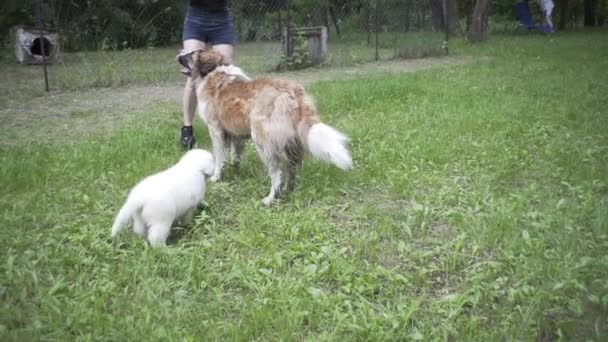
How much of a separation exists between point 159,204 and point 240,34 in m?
9.13

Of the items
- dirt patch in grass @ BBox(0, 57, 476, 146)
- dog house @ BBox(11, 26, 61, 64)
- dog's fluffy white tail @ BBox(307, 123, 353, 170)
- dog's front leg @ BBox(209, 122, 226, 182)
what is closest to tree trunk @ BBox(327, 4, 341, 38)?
dirt patch in grass @ BBox(0, 57, 476, 146)

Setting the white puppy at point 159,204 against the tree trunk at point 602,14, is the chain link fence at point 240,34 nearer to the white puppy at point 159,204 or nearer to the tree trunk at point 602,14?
the white puppy at point 159,204

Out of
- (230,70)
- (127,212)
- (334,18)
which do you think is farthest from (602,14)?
(127,212)

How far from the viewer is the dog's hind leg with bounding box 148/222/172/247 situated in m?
2.90

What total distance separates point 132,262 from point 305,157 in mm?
1501

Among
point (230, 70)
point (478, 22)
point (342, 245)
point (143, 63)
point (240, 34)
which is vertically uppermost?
point (478, 22)

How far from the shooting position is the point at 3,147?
16.3ft

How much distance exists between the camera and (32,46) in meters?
12.0

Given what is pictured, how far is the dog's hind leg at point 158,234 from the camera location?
2897 mm

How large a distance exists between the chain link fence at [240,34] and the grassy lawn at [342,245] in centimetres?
550

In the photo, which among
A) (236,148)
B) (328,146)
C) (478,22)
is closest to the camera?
(328,146)

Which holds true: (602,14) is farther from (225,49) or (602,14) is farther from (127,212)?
(127,212)

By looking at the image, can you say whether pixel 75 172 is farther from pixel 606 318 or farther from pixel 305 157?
pixel 606 318

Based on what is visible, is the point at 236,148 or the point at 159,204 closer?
the point at 159,204
